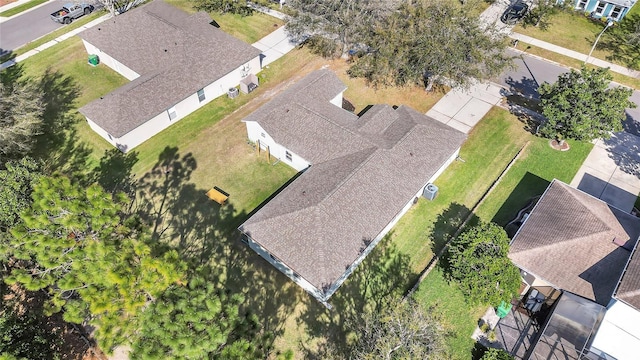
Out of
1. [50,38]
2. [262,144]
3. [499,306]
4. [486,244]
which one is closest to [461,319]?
[499,306]

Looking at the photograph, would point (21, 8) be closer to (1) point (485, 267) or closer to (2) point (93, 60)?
(2) point (93, 60)

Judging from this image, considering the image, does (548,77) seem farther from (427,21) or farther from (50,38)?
(50,38)

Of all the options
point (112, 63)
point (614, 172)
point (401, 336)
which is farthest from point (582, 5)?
point (112, 63)

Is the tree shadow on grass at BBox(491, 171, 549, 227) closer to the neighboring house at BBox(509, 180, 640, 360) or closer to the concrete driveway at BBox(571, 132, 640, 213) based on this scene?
the neighboring house at BBox(509, 180, 640, 360)

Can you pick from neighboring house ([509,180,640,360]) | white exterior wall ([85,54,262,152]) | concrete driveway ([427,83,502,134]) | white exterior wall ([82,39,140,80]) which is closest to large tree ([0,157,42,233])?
white exterior wall ([85,54,262,152])

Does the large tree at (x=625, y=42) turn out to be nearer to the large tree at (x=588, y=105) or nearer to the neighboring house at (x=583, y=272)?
the large tree at (x=588, y=105)

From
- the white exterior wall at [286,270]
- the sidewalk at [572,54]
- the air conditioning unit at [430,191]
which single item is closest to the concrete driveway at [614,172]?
the sidewalk at [572,54]
